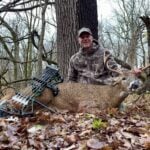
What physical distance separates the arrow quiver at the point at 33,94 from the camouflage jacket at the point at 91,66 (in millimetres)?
650

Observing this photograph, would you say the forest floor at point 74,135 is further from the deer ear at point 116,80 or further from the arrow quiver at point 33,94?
the deer ear at point 116,80

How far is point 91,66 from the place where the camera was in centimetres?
816

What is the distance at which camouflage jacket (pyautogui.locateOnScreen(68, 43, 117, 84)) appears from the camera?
8086 millimetres

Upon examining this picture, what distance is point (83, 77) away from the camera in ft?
27.5

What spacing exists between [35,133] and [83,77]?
3896mm

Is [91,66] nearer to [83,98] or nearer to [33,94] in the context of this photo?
[83,98]

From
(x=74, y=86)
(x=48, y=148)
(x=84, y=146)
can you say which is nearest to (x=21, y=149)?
(x=48, y=148)

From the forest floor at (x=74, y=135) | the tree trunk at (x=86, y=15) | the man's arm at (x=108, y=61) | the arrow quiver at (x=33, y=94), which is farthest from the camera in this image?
the tree trunk at (x=86, y=15)

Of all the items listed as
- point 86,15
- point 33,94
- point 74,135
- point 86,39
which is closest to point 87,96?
point 86,39

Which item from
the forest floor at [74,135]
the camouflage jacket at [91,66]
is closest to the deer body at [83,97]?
the camouflage jacket at [91,66]

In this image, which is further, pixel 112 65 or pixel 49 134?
pixel 112 65

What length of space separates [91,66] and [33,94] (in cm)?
132

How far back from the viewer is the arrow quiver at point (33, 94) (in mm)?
6675

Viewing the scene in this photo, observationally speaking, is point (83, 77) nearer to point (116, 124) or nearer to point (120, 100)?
point (120, 100)
